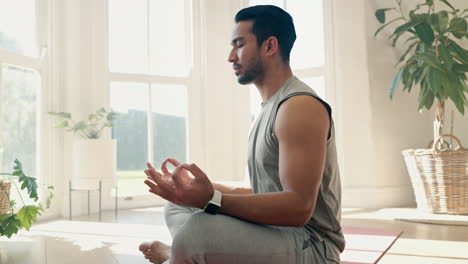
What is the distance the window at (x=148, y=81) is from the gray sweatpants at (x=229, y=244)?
370cm

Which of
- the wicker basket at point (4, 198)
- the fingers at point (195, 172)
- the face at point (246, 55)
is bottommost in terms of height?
the wicker basket at point (4, 198)

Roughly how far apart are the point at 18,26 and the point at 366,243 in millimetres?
3208

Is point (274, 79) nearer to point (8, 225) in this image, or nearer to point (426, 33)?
point (8, 225)

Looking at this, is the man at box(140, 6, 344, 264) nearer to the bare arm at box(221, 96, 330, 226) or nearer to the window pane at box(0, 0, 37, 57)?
the bare arm at box(221, 96, 330, 226)

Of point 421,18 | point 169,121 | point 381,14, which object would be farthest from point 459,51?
point 169,121

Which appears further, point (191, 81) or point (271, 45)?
point (191, 81)

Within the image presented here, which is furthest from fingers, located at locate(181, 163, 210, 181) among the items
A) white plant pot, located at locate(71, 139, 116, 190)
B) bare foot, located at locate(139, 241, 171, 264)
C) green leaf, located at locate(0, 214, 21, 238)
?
white plant pot, located at locate(71, 139, 116, 190)

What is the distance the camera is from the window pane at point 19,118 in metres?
3.70

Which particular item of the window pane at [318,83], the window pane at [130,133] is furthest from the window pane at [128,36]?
the window pane at [318,83]

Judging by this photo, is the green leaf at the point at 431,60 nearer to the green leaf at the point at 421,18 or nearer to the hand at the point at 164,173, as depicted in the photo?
the green leaf at the point at 421,18

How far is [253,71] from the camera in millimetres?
1536

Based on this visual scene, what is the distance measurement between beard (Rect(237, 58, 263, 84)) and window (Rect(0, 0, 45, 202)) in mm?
2730

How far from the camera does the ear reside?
151 cm

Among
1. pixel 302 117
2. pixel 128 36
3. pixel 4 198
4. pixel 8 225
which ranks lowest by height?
pixel 8 225
